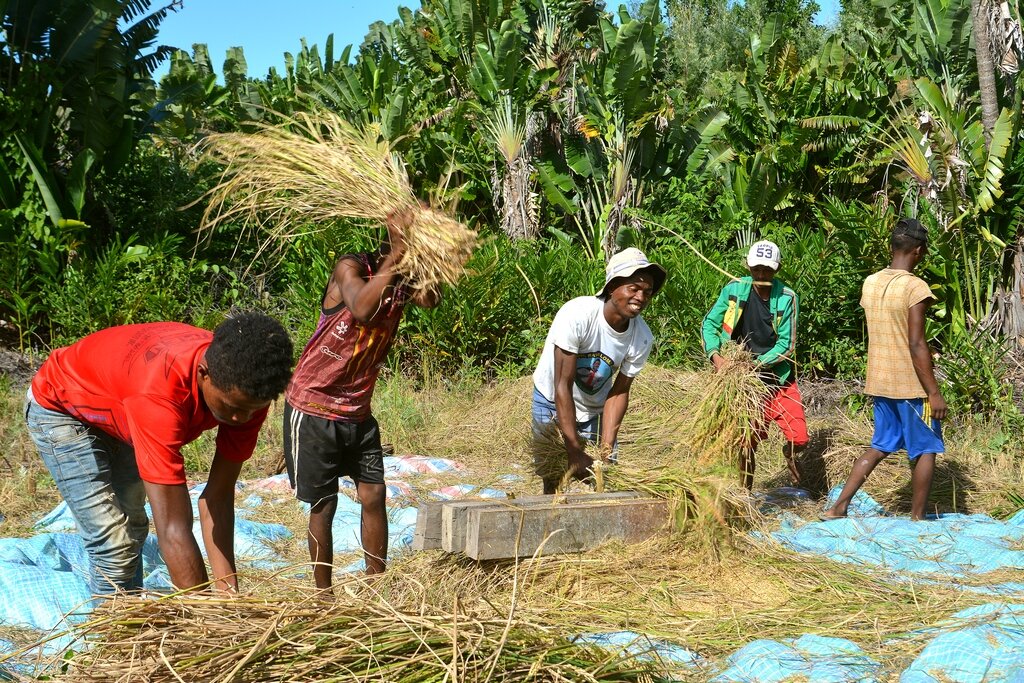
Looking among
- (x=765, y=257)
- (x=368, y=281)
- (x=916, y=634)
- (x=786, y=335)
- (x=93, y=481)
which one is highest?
(x=765, y=257)

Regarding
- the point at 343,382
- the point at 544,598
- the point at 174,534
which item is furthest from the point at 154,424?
the point at 544,598

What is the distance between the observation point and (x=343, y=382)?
12.7 ft

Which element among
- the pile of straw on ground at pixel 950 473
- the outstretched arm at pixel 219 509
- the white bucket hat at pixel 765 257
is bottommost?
the pile of straw on ground at pixel 950 473

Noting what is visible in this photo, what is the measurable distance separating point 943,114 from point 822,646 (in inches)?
217

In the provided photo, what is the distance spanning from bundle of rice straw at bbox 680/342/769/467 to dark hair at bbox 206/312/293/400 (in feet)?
8.58

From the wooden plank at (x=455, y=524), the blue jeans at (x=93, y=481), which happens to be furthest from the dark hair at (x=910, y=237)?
the blue jeans at (x=93, y=481)

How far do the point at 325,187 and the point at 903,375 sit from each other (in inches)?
129

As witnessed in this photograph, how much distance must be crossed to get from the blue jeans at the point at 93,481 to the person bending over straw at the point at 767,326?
3.47 metres

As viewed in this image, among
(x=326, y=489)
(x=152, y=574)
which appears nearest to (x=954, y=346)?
(x=326, y=489)

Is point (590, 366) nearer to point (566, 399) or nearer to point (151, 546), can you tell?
point (566, 399)

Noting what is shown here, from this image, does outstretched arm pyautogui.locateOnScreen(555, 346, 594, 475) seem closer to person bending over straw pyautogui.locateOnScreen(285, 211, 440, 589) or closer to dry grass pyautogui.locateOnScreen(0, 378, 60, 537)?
person bending over straw pyautogui.locateOnScreen(285, 211, 440, 589)

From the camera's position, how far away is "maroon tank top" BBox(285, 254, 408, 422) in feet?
12.5

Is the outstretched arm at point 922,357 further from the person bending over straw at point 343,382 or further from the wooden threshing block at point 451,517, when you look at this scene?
the person bending over straw at point 343,382

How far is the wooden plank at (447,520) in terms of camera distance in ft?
12.8
